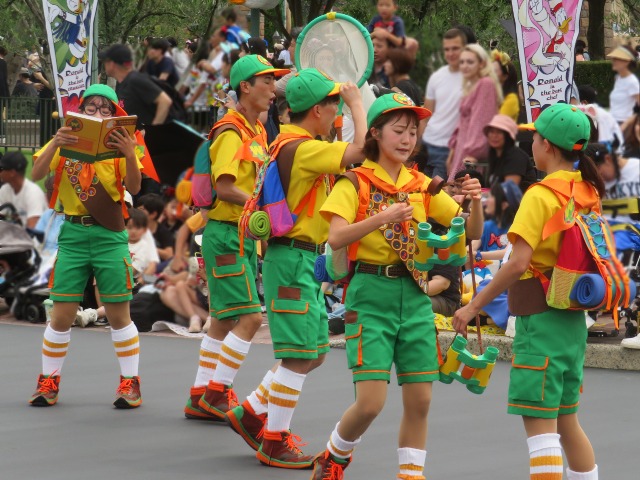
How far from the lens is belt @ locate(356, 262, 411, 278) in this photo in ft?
19.8

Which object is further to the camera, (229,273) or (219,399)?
(219,399)

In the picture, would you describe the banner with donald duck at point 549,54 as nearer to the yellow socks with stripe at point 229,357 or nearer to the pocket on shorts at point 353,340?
the yellow socks with stripe at point 229,357

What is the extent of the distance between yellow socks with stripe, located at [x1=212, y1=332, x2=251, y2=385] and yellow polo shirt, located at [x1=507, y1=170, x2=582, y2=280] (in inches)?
101

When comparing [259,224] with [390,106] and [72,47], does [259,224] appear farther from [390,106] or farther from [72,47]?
[72,47]

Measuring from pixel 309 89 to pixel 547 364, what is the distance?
6.56 ft

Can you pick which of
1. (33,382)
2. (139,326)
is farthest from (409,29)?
(33,382)

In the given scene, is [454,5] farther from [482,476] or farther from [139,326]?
[482,476]

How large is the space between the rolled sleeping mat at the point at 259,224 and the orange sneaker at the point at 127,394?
2.15m

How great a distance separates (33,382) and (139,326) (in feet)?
9.14

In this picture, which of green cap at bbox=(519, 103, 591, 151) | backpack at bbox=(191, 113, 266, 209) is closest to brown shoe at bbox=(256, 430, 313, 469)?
backpack at bbox=(191, 113, 266, 209)

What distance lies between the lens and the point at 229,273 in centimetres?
789

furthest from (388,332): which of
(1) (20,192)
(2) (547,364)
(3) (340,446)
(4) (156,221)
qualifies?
(1) (20,192)

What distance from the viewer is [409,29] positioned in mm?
14195

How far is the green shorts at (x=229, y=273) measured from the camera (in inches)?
310
